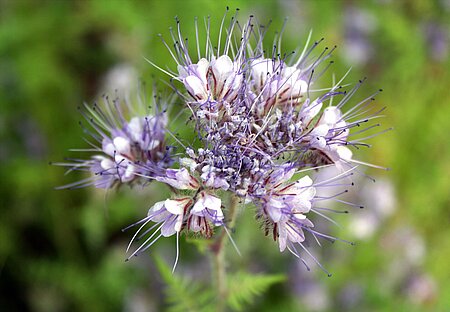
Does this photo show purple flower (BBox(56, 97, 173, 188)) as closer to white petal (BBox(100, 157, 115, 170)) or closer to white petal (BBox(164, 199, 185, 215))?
white petal (BBox(100, 157, 115, 170))

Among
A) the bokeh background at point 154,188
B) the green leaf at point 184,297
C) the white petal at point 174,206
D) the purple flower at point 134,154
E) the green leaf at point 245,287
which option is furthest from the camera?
the bokeh background at point 154,188

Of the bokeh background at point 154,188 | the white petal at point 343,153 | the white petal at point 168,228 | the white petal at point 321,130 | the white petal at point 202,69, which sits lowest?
the bokeh background at point 154,188

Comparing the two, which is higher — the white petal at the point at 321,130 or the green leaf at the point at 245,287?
the white petal at the point at 321,130

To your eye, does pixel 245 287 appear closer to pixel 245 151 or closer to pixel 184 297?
pixel 184 297

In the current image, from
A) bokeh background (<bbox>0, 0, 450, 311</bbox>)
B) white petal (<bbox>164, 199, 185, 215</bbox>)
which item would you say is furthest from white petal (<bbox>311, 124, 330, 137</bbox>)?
bokeh background (<bbox>0, 0, 450, 311</bbox>)

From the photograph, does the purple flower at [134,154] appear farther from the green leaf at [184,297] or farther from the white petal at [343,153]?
the white petal at [343,153]

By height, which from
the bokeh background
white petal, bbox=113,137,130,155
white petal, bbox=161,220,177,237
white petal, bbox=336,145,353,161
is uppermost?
white petal, bbox=336,145,353,161

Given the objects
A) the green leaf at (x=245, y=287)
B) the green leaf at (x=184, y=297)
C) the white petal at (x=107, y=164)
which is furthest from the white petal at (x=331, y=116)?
the green leaf at (x=184, y=297)
